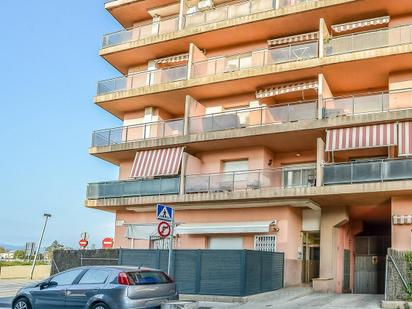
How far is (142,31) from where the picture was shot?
101 feet

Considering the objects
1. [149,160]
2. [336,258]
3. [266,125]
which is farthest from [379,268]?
[149,160]

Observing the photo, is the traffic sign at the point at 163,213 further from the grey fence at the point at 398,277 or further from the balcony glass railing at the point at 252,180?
the balcony glass railing at the point at 252,180

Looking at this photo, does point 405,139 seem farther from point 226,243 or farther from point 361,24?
point 226,243

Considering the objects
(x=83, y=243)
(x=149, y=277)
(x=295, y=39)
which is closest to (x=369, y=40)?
(x=295, y=39)

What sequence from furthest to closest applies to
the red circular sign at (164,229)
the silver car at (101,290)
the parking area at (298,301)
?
the parking area at (298,301)
the red circular sign at (164,229)
the silver car at (101,290)

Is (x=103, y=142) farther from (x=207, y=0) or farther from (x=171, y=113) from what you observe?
(x=207, y=0)

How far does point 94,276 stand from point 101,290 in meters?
0.68

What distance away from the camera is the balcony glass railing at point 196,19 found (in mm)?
26922

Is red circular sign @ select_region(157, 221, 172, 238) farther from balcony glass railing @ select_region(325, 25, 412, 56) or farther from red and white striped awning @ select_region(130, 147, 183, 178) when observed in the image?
balcony glass railing @ select_region(325, 25, 412, 56)

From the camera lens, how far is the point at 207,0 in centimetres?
3011

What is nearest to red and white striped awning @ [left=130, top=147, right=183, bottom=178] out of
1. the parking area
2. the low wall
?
the parking area

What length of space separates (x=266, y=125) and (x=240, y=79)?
3066 mm

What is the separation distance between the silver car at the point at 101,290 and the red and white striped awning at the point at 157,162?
42.6 ft

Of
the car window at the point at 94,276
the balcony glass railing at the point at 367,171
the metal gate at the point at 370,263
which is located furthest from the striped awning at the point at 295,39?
the car window at the point at 94,276
